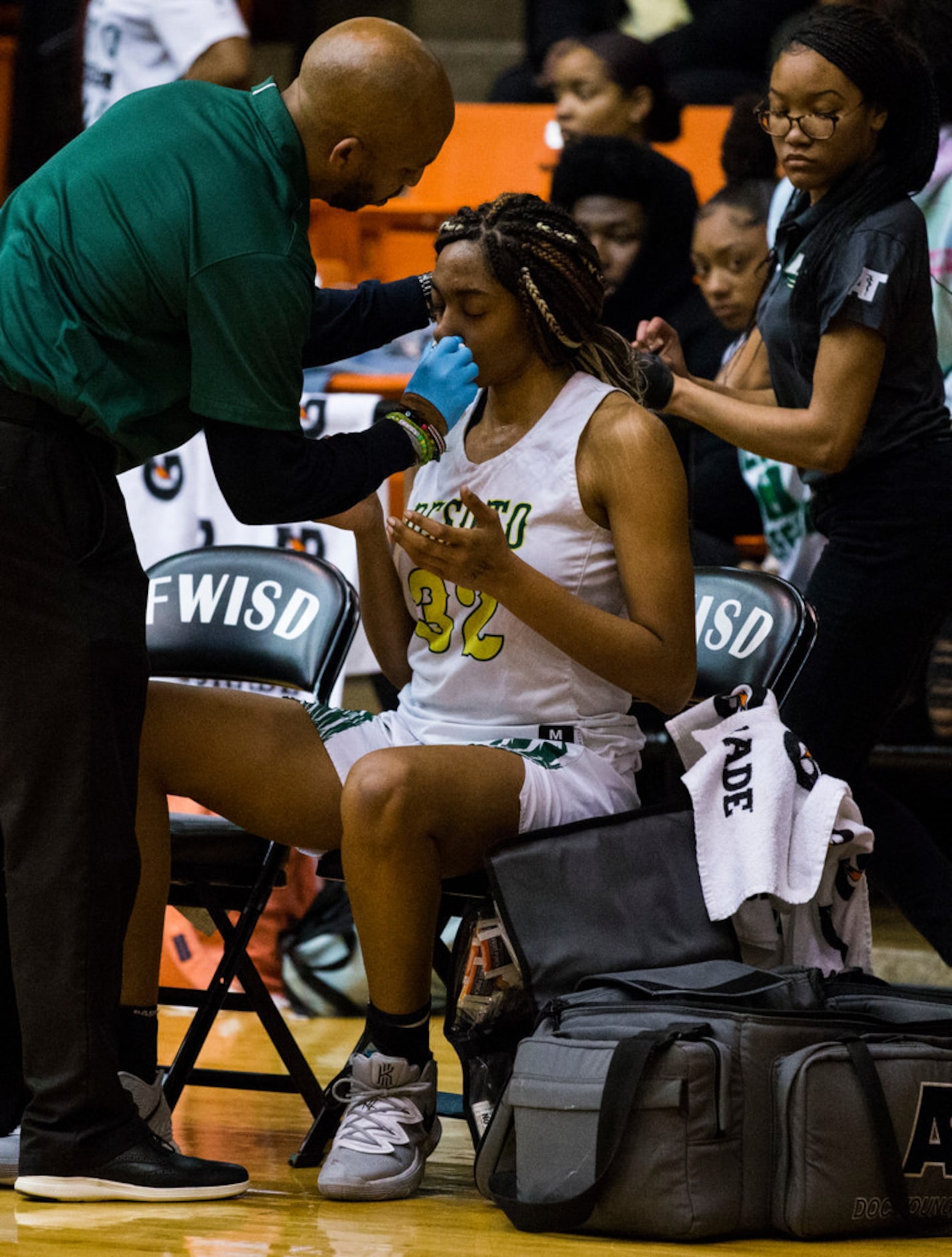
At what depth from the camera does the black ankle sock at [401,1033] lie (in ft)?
8.16

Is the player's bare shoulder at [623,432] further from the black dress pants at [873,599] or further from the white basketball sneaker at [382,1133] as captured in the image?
the white basketball sneaker at [382,1133]

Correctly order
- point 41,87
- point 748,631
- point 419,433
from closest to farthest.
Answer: point 419,433, point 748,631, point 41,87

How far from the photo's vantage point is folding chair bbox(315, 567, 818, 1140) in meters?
2.86

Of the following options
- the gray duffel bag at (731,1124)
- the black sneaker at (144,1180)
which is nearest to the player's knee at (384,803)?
the gray duffel bag at (731,1124)

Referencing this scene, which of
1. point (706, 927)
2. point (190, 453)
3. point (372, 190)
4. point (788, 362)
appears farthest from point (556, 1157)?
point (190, 453)

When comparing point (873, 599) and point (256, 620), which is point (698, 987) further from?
point (256, 620)

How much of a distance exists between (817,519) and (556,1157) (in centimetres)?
140

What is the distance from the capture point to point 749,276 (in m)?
4.12

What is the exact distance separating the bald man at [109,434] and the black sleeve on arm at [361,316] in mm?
362

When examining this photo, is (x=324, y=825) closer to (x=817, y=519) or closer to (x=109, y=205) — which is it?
(x=109, y=205)

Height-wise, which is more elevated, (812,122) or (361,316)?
(812,122)

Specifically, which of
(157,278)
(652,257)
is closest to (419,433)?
(157,278)

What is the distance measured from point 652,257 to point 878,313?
1.54 metres

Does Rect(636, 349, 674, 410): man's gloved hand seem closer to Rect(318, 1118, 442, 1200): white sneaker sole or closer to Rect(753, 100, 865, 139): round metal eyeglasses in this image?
Rect(753, 100, 865, 139): round metal eyeglasses
